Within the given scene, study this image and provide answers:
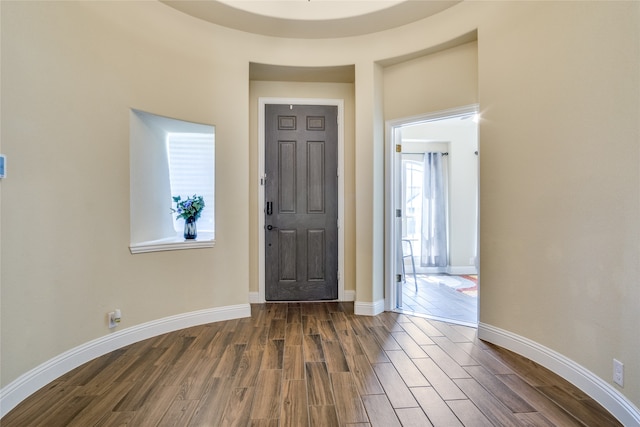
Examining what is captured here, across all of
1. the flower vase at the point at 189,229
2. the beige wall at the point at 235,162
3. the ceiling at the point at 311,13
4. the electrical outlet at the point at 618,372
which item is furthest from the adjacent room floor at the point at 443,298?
the ceiling at the point at 311,13

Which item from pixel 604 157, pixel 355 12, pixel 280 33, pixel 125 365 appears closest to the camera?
pixel 604 157

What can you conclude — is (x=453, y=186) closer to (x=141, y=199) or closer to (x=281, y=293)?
(x=281, y=293)

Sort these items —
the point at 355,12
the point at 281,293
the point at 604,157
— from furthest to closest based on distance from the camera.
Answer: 1. the point at 281,293
2. the point at 355,12
3. the point at 604,157

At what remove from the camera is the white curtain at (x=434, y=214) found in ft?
19.1

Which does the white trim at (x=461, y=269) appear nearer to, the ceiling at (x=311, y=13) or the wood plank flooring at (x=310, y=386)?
the wood plank flooring at (x=310, y=386)

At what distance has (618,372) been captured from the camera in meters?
1.77

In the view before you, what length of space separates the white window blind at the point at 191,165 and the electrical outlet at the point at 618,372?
11.0 feet

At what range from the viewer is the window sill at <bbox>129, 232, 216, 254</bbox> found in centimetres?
278

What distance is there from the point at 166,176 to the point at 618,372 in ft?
12.4

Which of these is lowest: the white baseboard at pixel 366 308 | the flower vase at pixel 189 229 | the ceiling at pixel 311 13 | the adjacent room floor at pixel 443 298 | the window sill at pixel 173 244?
the adjacent room floor at pixel 443 298

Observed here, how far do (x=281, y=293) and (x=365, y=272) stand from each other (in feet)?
3.58

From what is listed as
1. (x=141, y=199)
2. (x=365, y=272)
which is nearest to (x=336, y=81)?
(x=365, y=272)

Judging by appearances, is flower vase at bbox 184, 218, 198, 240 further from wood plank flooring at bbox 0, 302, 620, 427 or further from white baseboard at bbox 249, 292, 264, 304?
white baseboard at bbox 249, 292, 264, 304

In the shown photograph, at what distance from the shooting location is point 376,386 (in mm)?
2053
